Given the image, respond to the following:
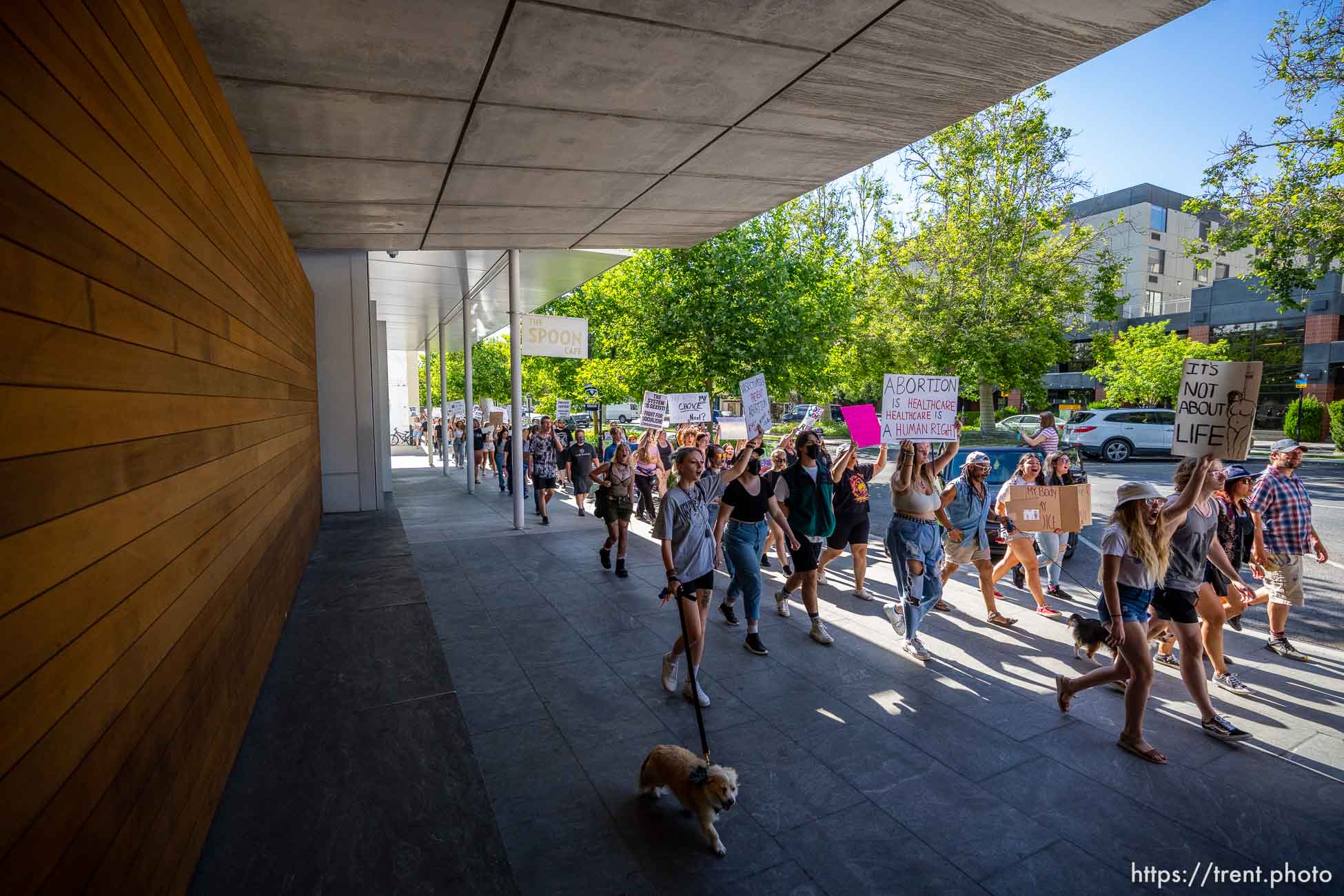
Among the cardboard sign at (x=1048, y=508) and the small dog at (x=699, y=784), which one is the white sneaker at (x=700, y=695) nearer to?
the small dog at (x=699, y=784)

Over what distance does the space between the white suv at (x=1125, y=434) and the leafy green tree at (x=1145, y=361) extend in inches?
361

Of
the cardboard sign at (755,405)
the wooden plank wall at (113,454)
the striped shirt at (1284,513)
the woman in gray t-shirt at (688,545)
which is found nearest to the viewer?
the wooden plank wall at (113,454)

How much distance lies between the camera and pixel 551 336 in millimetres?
12328

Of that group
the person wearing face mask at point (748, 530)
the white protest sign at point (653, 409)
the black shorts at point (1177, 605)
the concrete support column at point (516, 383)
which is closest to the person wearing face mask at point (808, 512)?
the person wearing face mask at point (748, 530)

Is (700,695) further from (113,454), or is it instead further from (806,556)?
(113,454)

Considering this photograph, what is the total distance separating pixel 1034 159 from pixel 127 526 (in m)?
26.4

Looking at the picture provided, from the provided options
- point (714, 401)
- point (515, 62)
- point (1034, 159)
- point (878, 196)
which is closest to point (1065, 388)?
point (878, 196)

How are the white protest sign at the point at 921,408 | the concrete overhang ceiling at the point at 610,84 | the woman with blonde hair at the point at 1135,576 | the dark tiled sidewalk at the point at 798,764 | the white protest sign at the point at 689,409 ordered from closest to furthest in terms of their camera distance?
the dark tiled sidewalk at the point at 798,764 < the concrete overhang ceiling at the point at 610,84 < the woman with blonde hair at the point at 1135,576 < the white protest sign at the point at 921,408 < the white protest sign at the point at 689,409

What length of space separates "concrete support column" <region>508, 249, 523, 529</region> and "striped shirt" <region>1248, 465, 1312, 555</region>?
924 cm

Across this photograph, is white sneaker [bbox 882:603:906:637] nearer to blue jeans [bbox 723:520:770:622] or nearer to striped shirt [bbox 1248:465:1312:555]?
blue jeans [bbox 723:520:770:622]

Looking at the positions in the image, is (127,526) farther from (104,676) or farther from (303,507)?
(303,507)

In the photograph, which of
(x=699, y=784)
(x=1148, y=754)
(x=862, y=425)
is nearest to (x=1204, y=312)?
(x=862, y=425)

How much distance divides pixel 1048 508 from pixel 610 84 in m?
5.61

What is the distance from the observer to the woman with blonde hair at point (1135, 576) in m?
4.51
